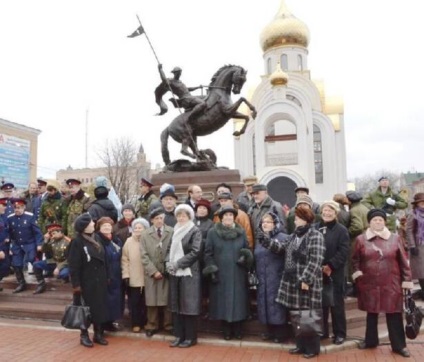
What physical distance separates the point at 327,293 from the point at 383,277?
0.66m

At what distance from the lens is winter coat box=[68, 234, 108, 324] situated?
228 inches

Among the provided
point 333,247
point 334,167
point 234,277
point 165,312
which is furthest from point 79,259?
point 334,167

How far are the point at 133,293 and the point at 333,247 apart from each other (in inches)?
107

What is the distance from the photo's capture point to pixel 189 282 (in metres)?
5.81

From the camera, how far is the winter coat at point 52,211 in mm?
8273

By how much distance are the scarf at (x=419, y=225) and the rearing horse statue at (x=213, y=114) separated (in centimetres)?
407

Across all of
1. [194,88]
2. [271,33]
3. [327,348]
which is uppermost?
[271,33]

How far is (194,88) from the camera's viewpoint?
10.5 meters

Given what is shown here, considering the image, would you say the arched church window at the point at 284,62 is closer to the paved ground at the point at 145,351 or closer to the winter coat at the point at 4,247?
the winter coat at the point at 4,247

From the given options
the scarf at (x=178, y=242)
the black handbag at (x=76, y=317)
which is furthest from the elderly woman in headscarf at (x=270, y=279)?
the black handbag at (x=76, y=317)

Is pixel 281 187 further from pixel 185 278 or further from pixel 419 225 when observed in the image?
pixel 185 278

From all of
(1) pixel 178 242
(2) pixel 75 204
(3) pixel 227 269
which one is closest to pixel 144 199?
(2) pixel 75 204

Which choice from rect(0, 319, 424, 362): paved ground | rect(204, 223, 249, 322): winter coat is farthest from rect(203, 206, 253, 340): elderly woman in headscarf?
rect(0, 319, 424, 362): paved ground

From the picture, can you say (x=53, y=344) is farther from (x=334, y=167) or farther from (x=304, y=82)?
(x=304, y=82)
